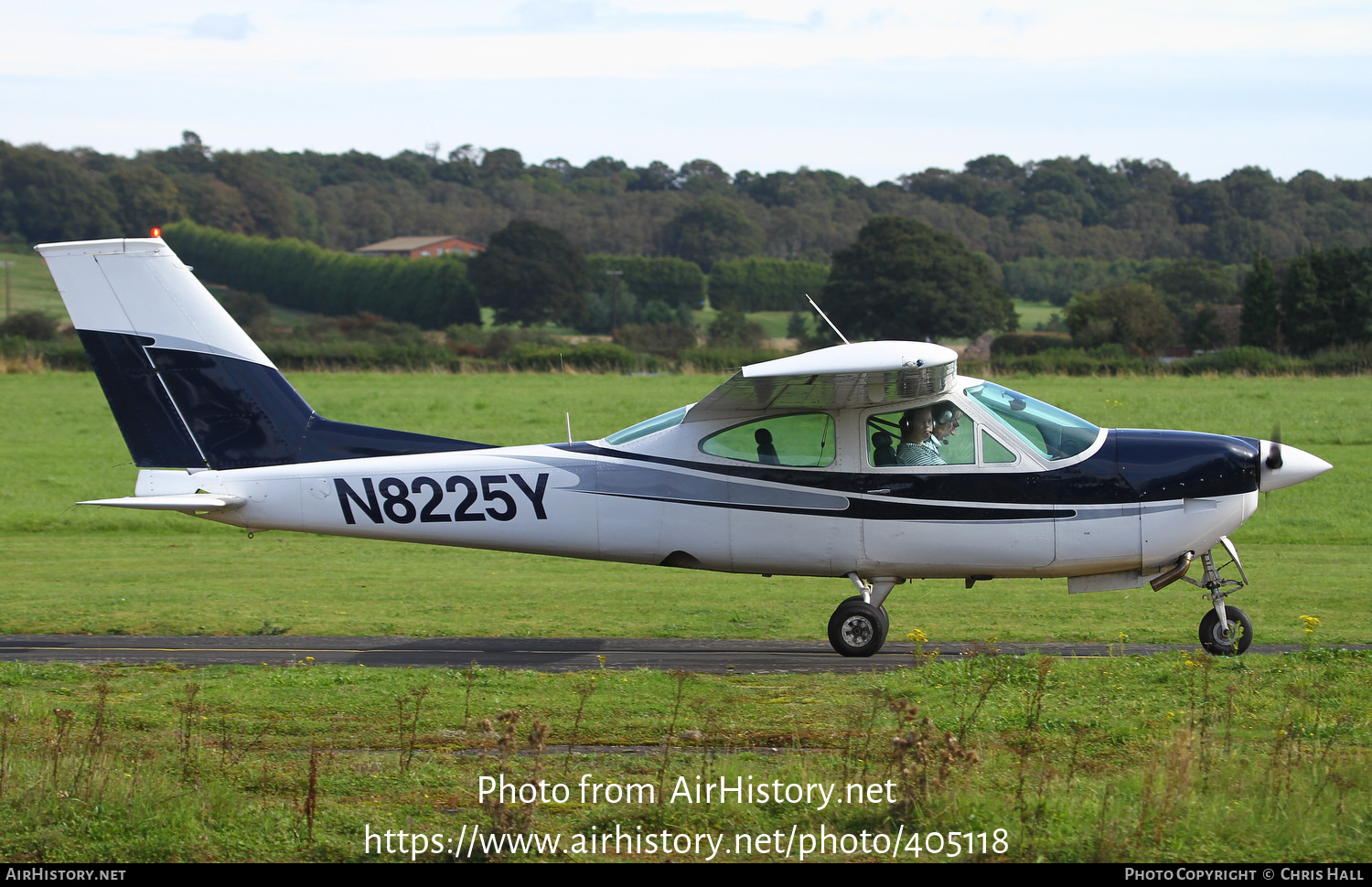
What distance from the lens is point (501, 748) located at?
5734 mm

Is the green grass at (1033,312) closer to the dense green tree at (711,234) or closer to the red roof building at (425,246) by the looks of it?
the dense green tree at (711,234)

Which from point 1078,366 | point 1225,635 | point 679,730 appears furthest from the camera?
point 1078,366

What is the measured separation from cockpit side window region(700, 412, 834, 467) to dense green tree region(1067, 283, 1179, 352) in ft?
164

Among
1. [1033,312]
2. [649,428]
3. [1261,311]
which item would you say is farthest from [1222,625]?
[1033,312]

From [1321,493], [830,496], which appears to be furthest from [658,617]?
[1321,493]

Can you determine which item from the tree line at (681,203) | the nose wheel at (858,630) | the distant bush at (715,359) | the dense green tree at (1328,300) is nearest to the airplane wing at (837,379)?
the nose wheel at (858,630)

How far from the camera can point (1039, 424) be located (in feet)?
33.3

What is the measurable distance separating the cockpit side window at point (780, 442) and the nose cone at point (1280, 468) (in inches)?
133

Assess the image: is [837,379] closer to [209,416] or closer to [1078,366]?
[209,416]

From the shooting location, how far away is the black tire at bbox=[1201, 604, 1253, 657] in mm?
9789

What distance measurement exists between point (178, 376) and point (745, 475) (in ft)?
16.2

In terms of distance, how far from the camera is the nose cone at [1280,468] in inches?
392

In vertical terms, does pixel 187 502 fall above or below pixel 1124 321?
below

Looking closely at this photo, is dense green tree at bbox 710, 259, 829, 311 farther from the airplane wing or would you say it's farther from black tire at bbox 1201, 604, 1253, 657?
black tire at bbox 1201, 604, 1253, 657
